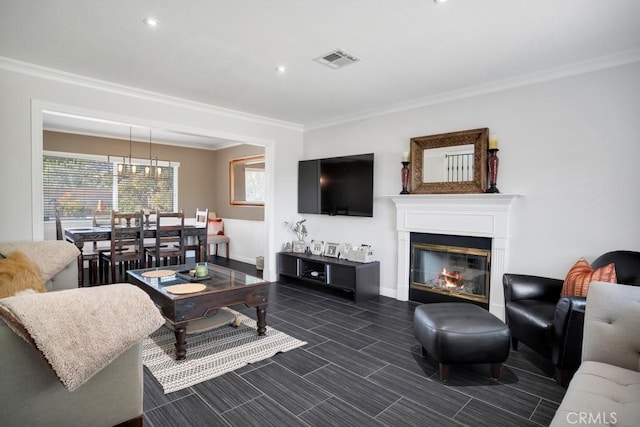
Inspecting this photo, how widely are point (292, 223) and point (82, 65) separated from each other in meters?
3.39

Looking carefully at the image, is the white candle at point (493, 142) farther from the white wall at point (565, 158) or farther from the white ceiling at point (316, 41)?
the white ceiling at point (316, 41)

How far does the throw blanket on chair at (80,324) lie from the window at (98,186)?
202 inches

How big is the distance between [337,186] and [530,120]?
250 cm

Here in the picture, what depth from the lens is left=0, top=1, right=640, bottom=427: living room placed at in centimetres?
294

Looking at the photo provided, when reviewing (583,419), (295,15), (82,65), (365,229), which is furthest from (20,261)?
(365,229)

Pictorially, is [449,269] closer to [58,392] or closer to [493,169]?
[493,169]

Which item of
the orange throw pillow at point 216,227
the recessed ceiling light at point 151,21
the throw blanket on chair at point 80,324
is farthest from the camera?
the orange throw pillow at point 216,227

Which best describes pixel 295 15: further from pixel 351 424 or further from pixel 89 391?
pixel 351 424

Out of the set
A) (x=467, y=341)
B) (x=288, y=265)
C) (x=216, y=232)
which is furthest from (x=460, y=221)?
(x=216, y=232)

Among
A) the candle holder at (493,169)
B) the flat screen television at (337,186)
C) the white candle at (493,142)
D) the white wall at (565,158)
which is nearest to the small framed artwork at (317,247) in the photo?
the flat screen television at (337,186)

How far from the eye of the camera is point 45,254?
304cm

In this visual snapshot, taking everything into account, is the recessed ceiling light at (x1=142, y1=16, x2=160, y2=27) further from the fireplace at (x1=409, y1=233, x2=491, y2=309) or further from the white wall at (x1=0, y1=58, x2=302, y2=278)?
the fireplace at (x1=409, y1=233, x2=491, y2=309)

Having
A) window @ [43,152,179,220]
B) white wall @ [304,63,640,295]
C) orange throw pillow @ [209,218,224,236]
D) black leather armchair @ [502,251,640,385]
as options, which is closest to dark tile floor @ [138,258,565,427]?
black leather armchair @ [502,251,640,385]

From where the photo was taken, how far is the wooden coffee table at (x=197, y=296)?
2.76 meters
